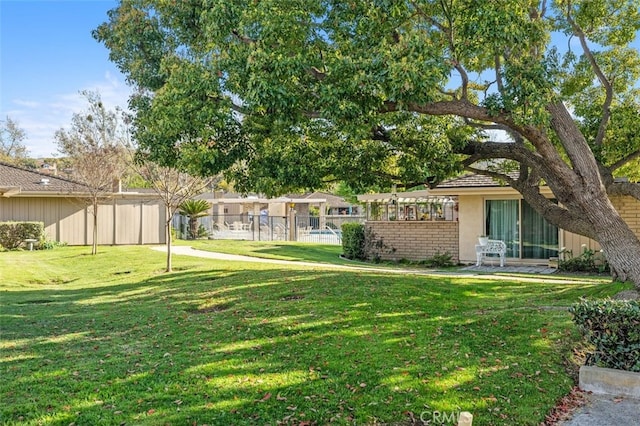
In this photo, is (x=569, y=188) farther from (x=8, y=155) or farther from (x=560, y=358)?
(x=8, y=155)

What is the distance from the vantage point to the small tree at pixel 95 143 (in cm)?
1988

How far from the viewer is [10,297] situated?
11117 millimetres

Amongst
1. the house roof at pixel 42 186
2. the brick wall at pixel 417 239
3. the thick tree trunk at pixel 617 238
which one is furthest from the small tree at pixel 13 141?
the thick tree trunk at pixel 617 238

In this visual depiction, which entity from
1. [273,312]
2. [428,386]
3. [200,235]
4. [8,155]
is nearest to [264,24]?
[273,312]

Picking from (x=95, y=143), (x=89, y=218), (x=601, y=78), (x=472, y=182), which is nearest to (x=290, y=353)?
(x=601, y=78)

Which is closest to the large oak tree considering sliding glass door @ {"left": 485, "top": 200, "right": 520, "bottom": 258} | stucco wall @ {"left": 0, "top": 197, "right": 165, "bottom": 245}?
sliding glass door @ {"left": 485, "top": 200, "right": 520, "bottom": 258}

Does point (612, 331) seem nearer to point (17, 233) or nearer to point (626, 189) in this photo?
point (626, 189)

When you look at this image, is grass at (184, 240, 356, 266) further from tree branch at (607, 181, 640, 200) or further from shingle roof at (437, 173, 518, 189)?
tree branch at (607, 181, 640, 200)

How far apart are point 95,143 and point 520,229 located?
1595 centimetres

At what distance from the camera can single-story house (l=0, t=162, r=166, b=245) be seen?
23266mm

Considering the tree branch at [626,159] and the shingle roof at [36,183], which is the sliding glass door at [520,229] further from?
the shingle roof at [36,183]

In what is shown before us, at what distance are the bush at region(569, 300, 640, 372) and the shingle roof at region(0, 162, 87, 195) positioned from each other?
21.9m

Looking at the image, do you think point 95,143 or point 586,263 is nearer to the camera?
point 586,263

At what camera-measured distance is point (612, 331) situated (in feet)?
17.9
